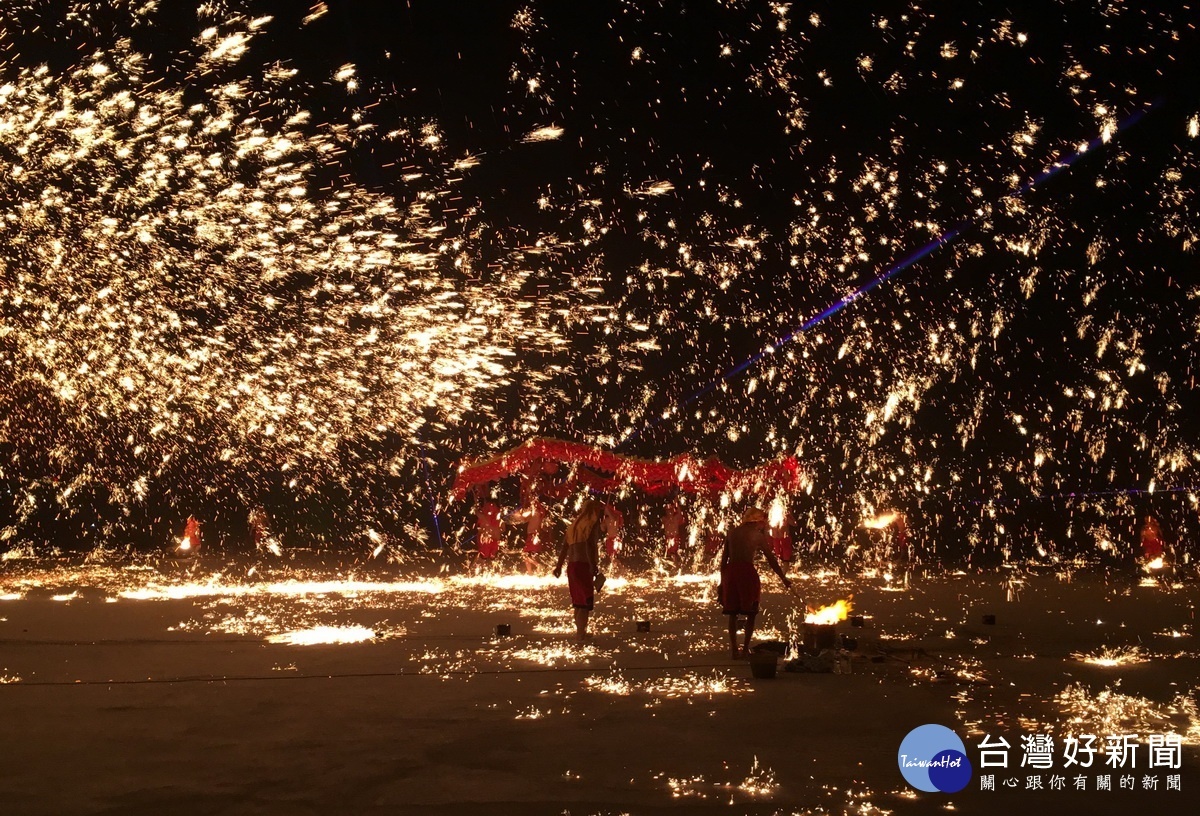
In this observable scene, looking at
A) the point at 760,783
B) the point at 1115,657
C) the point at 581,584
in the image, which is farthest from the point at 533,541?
the point at 760,783

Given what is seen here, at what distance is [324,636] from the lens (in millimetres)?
10234

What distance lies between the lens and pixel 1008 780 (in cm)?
499

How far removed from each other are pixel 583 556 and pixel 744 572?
88.5 inches

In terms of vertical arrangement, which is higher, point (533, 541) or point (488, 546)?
point (533, 541)

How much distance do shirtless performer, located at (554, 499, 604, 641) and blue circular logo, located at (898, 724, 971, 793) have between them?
481 centimetres

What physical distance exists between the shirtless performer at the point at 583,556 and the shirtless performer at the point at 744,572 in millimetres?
1734

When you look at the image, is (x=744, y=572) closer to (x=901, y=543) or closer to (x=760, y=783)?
(x=760, y=783)

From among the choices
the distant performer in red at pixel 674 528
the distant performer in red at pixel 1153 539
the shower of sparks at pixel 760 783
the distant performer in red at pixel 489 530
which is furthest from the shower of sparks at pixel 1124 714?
the distant performer in red at pixel 674 528

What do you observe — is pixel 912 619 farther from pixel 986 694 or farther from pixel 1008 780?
pixel 1008 780

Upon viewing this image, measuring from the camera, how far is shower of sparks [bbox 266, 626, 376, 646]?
9844mm

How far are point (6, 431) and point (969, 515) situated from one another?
81.7ft

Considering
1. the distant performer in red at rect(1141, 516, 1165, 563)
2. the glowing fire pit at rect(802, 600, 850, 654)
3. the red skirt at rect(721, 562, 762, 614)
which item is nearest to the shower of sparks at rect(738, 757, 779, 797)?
the glowing fire pit at rect(802, 600, 850, 654)

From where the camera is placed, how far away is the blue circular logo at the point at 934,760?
490cm

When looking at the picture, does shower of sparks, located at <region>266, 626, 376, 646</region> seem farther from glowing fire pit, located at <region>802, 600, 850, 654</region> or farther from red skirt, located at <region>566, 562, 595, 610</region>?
glowing fire pit, located at <region>802, 600, 850, 654</region>
